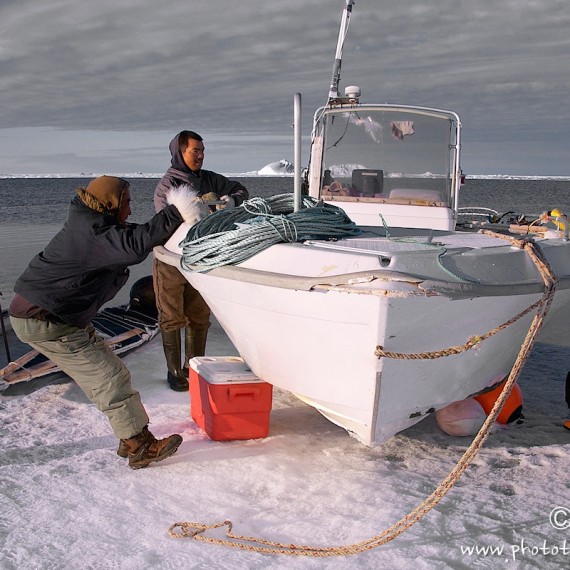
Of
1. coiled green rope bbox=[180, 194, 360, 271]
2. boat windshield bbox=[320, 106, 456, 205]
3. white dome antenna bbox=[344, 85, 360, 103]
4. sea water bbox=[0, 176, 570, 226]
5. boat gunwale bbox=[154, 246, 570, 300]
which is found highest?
white dome antenna bbox=[344, 85, 360, 103]

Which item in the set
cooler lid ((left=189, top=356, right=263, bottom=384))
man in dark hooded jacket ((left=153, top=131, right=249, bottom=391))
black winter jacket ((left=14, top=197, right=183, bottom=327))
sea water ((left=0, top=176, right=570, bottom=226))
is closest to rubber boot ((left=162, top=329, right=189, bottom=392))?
man in dark hooded jacket ((left=153, top=131, right=249, bottom=391))

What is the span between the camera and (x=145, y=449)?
3.41m

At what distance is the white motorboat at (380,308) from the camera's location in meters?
2.96

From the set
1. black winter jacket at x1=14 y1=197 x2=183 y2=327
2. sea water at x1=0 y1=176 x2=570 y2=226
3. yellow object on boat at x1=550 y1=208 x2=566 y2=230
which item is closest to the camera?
black winter jacket at x1=14 y1=197 x2=183 y2=327

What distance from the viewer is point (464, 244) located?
354 cm

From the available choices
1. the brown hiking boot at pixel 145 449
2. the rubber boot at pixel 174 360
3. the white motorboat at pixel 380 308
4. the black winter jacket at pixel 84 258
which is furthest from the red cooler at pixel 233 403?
the black winter jacket at pixel 84 258

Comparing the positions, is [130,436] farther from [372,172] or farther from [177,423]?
[372,172]

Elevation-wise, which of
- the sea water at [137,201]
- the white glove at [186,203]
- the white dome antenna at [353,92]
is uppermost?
the white dome antenna at [353,92]

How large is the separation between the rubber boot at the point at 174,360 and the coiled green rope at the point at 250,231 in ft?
3.44

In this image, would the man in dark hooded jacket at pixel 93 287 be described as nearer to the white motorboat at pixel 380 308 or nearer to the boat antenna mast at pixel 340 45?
the white motorboat at pixel 380 308

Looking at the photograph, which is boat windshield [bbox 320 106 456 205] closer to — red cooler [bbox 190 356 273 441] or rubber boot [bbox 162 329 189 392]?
rubber boot [bbox 162 329 189 392]

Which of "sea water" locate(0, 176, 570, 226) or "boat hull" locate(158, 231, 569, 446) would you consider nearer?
"boat hull" locate(158, 231, 569, 446)

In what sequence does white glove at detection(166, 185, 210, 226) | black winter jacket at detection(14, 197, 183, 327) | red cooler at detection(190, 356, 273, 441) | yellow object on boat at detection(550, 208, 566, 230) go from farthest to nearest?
yellow object on boat at detection(550, 208, 566, 230), red cooler at detection(190, 356, 273, 441), white glove at detection(166, 185, 210, 226), black winter jacket at detection(14, 197, 183, 327)

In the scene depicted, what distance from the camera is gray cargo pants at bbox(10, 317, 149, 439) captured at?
3219mm
